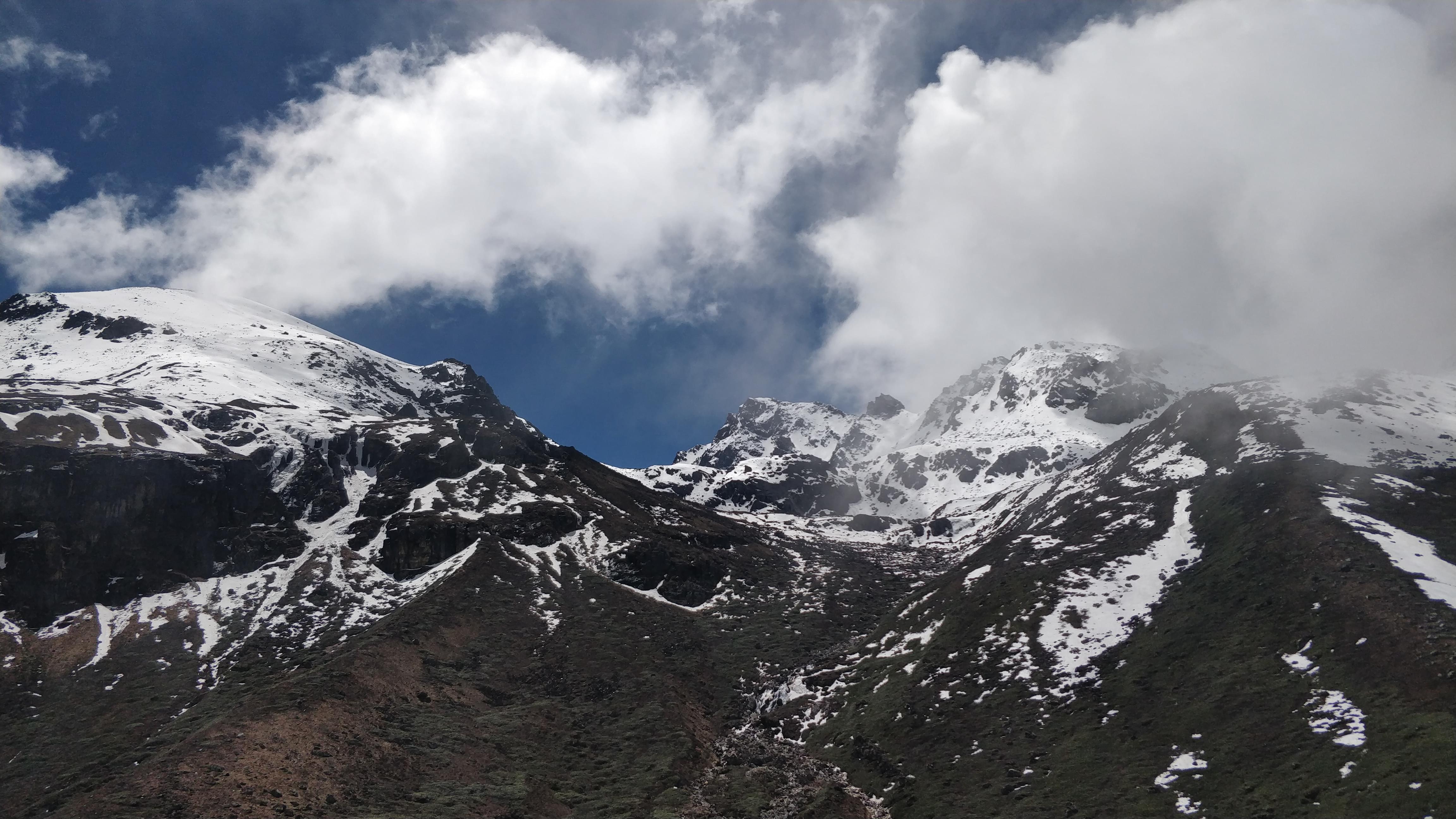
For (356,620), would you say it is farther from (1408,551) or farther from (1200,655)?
(1408,551)

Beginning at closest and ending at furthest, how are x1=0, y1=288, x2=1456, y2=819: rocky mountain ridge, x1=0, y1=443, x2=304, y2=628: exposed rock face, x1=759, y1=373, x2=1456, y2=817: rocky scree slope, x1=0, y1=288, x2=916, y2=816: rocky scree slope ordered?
x1=759, y1=373, x2=1456, y2=817: rocky scree slope → x1=0, y1=288, x2=1456, y2=819: rocky mountain ridge → x1=0, y1=288, x2=916, y2=816: rocky scree slope → x1=0, y1=443, x2=304, y2=628: exposed rock face

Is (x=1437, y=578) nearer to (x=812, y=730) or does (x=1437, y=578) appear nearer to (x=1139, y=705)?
(x=1139, y=705)

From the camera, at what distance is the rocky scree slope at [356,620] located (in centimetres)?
7444

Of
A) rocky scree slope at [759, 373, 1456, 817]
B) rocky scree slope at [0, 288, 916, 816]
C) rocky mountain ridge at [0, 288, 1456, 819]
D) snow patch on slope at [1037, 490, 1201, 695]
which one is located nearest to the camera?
rocky scree slope at [759, 373, 1456, 817]

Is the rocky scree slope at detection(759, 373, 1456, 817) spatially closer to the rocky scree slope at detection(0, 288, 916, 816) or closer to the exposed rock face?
the rocky scree slope at detection(0, 288, 916, 816)

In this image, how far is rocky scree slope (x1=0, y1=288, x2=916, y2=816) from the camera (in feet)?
244

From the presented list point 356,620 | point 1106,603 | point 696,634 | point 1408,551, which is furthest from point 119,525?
point 1408,551

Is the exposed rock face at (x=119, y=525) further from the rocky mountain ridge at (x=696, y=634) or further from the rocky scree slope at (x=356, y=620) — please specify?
the rocky mountain ridge at (x=696, y=634)

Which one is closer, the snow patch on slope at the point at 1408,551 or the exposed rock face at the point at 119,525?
the snow patch on slope at the point at 1408,551

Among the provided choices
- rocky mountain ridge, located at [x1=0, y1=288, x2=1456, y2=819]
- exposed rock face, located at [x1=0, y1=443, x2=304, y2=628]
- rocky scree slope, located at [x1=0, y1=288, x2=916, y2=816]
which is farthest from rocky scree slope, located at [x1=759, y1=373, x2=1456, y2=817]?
exposed rock face, located at [x1=0, y1=443, x2=304, y2=628]

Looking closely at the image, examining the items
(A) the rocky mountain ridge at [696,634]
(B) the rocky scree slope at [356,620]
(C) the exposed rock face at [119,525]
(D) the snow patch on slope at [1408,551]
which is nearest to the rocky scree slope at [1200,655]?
(D) the snow patch on slope at [1408,551]

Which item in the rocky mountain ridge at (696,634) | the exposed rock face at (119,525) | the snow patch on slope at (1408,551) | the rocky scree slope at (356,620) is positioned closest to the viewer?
the rocky mountain ridge at (696,634)

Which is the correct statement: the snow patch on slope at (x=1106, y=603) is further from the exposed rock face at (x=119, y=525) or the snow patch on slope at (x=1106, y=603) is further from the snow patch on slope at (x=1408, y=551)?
the exposed rock face at (x=119, y=525)

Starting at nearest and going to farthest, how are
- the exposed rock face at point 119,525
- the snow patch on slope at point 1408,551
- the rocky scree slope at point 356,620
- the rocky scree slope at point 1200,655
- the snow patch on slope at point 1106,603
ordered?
the rocky scree slope at point 1200,655
the snow patch on slope at point 1408,551
the rocky scree slope at point 356,620
the snow patch on slope at point 1106,603
the exposed rock face at point 119,525
